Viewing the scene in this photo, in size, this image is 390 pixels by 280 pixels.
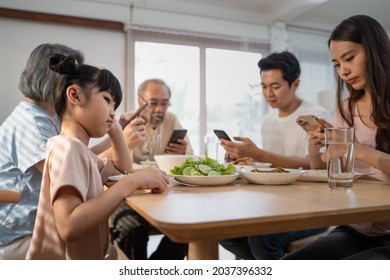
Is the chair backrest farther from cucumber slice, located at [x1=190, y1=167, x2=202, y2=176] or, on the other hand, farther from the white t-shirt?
the white t-shirt

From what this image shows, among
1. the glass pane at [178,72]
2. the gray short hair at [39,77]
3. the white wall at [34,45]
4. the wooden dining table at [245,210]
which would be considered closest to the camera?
the wooden dining table at [245,210]

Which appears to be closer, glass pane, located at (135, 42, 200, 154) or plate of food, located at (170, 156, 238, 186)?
plate of food, located at (170, 156, 238, 186)

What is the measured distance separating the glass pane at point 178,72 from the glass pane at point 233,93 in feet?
0.56

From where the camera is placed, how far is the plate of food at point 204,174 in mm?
821

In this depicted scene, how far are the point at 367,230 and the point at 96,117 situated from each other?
2.68 ft

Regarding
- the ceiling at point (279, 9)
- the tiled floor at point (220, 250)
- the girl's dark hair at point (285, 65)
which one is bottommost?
the tiled floor at point (220, 250)

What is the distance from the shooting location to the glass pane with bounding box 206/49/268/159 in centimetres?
378

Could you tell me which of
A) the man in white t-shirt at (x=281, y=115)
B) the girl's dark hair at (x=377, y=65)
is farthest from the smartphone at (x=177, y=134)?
the girl's dark hair at (x=377, y=65)

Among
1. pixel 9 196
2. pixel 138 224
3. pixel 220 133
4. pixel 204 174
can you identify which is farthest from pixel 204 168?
pixel 138 224

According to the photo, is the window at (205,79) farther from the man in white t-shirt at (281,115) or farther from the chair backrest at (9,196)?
the chair backrest at (9,196)

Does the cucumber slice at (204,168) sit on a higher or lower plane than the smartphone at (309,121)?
lower

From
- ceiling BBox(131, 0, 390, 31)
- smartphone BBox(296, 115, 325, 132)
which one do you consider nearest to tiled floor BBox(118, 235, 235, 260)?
smartphone BBox(296, 115, 325, 132)

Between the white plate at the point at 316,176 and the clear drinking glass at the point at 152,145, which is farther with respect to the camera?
the clear drinking glass at the point at 152,145

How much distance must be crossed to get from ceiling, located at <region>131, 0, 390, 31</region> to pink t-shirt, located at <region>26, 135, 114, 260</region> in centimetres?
303
